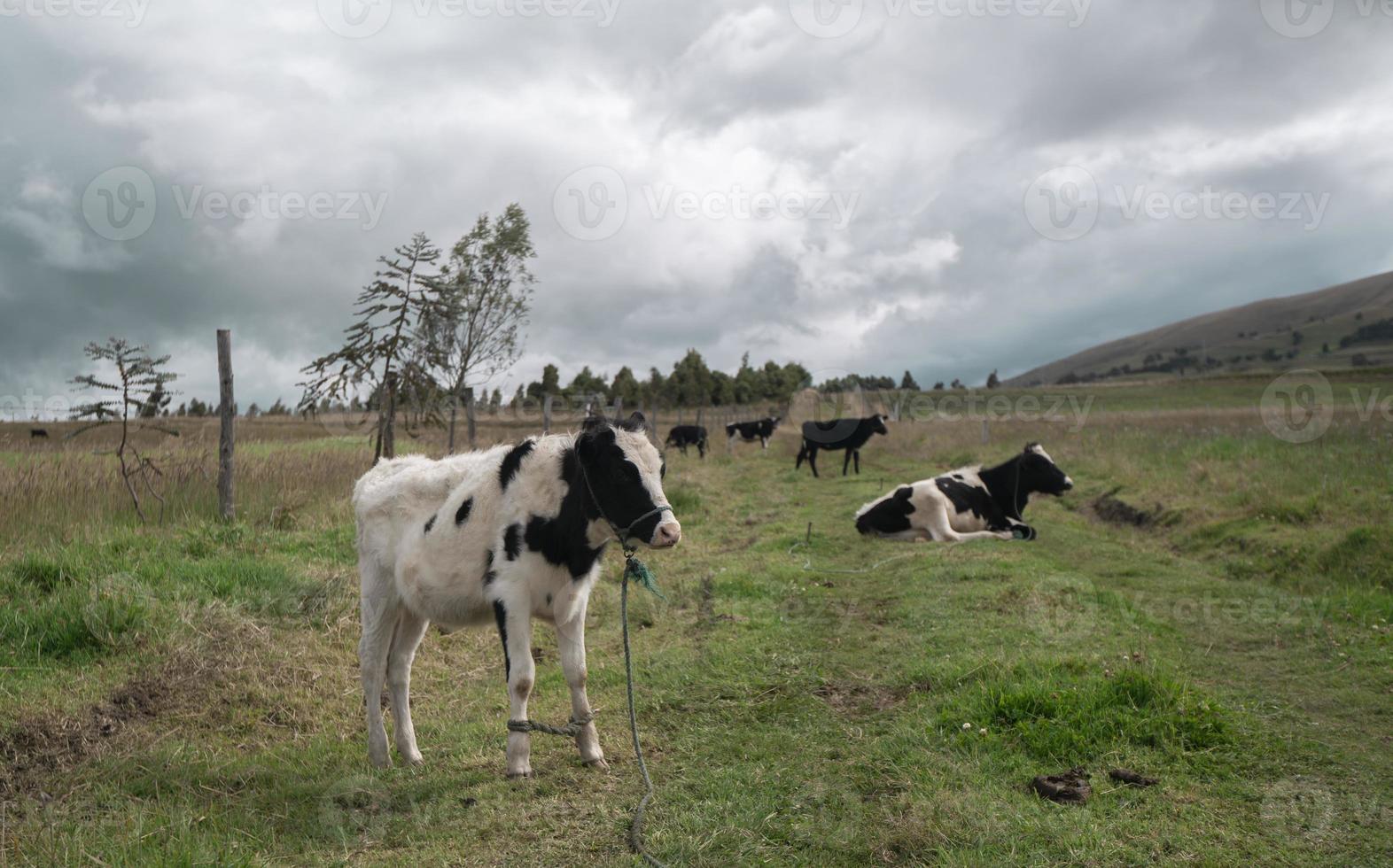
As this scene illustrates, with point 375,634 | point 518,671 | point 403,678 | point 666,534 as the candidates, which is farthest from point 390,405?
point 666,534

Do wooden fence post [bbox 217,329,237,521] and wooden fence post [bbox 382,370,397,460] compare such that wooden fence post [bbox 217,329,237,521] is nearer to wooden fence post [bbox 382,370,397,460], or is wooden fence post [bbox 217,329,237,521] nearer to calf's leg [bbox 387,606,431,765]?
wooden fence post [bbox 382,370,397,460]

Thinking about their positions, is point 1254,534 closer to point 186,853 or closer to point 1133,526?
point 1133,526

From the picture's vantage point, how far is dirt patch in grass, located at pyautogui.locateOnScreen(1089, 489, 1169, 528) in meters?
12.4

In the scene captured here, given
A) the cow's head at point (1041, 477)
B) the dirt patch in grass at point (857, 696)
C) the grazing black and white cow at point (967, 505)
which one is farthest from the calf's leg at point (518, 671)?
the cow's head at point (1041, 477)

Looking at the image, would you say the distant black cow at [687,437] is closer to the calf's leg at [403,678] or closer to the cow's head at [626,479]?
the calf's leg at [403,678]

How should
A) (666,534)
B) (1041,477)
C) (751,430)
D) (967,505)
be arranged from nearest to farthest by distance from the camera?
(666,534) → (967,505) → (1041,477) → (751,430)

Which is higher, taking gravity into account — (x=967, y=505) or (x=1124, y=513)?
(x=967, y=505)

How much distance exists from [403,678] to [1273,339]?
498ft

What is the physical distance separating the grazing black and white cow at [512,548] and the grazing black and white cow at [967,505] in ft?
26.5

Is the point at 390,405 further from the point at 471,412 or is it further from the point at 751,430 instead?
the point at 751,430

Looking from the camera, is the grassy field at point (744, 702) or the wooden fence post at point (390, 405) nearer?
the grassy field at point (744, 702)

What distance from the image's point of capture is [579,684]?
15.6 ft

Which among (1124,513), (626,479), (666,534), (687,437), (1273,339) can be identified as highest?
(1273,339)

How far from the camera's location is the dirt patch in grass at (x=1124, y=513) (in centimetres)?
1243
